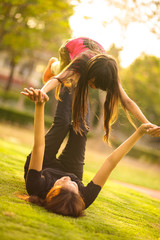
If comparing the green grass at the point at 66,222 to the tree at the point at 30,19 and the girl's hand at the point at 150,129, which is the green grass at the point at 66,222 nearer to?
the girl's hand at the point at 150,129

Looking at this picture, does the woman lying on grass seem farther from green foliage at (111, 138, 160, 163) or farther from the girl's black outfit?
green foliage at (111, 138, 160, 163)

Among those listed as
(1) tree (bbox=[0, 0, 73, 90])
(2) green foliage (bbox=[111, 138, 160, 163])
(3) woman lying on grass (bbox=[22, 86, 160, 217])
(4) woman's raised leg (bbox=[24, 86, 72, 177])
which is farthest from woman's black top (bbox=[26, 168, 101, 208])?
(2) green foliage (bbox=[111, 138, 160, 163])

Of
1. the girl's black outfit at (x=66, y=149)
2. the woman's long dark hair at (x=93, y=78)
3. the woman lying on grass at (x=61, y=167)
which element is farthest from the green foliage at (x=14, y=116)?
the woman's long dark hair at (x=93, y=78)

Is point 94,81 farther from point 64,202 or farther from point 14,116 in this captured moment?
point 14,116

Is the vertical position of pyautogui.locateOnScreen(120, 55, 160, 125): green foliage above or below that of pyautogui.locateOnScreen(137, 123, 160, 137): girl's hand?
below

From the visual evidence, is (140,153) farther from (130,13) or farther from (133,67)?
(130,13)

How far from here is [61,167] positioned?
3428 mm

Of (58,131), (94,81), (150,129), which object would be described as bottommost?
(58,131)

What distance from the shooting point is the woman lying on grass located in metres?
2.66

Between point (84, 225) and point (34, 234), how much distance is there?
2.11ft

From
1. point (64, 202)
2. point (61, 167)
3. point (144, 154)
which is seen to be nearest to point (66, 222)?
point (64, 202)

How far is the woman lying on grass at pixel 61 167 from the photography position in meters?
2.66

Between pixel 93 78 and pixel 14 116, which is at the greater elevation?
pixel 93 78

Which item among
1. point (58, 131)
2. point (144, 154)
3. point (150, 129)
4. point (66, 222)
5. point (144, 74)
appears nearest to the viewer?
point (66, 222)
